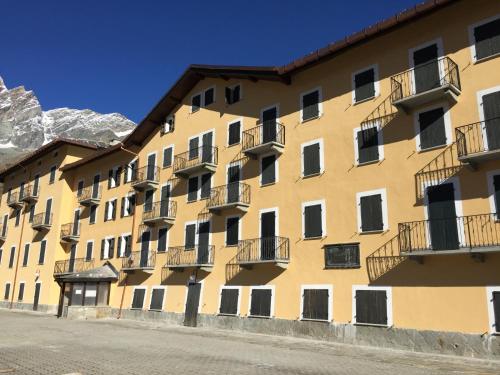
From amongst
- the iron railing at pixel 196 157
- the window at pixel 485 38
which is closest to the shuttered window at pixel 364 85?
the window at pixel 485 38

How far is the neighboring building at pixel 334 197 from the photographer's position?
57.7ft

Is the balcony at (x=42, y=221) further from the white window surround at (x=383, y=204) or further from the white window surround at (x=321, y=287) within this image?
the white window surround at (x=383, y=204)

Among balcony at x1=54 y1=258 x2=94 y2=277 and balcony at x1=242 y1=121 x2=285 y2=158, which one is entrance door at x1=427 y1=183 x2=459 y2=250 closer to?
balcony at x1=242 y1=121 x2=285 y2=158

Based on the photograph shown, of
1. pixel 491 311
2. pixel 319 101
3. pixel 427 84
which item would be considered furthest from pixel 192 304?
pixel 427 84

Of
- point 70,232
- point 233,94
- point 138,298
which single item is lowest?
point 138,298

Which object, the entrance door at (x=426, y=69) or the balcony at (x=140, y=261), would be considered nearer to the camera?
the entrance door at (x=426, y=69)

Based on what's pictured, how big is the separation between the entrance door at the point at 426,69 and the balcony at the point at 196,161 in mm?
13257

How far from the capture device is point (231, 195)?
1044 inches

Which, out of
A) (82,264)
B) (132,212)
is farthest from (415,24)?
(82,264)

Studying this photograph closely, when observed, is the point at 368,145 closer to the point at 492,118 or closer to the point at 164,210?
the point at 492,118

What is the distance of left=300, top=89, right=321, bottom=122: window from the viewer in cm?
A: 2397

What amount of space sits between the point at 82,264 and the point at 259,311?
2086 centimetres

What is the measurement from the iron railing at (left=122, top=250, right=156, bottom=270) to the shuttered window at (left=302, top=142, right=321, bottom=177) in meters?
13.5

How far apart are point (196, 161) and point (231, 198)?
5.03m
